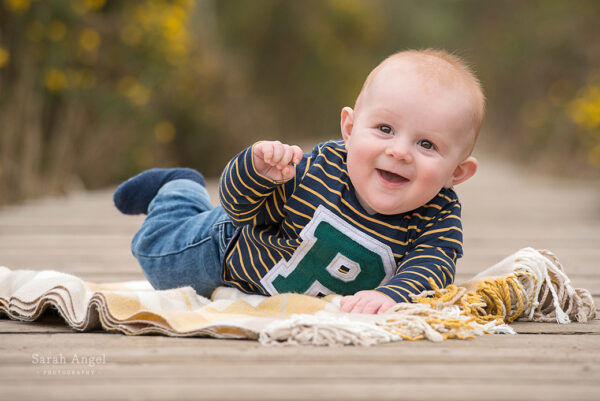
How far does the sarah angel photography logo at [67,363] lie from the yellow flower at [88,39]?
4.34 meters

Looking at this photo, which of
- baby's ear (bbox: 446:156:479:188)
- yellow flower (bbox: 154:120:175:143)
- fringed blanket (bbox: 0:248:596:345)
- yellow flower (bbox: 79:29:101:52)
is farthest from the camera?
yellow flower (bbox: 154:120:175:143)

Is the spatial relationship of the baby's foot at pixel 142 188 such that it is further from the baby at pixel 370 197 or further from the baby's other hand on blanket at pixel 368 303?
the baby's other hand on blanket at pixel 368 303

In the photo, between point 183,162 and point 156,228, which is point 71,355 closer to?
point 156,228

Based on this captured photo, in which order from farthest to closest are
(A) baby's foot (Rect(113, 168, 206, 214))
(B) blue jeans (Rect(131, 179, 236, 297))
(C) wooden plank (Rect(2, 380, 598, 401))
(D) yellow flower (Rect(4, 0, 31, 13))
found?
(D) yellow flower (Rect(4, 0, 31, 13)), (A) baby's foot (Rect(113, 168, 206, 214)), (B) blue jeans (Rect(131, 179, 236, 297)), (C) wooden plank (Rect(2, 380, 598, 401))

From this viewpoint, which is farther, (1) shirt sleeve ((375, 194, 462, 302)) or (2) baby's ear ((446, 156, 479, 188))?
(2) baby's ear ((446, 156, 479, 188))

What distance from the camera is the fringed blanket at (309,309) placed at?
1.57 meters

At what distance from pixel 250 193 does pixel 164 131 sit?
5494mm

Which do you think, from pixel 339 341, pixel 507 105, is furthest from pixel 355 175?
pixel 507 105

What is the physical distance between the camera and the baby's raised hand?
68.6 inches

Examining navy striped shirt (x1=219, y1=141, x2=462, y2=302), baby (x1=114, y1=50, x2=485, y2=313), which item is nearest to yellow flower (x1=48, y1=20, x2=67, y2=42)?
baby (x1=114, y1=50, x2=485, y2=313)

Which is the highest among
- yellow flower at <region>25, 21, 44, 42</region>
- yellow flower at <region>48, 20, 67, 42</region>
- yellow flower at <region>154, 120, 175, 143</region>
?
yellow flower at <region>48, 20, 67, 42</region>

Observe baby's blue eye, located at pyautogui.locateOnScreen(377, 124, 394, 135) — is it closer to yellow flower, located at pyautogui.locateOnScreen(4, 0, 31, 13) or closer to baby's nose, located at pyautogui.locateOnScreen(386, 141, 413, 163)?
baby's nose, located at pyautogui.locateOnScreen(386, 141, 413, 163)

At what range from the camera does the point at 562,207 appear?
16.9ft

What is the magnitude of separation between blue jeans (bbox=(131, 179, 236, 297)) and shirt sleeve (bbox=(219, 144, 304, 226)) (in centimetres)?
20
